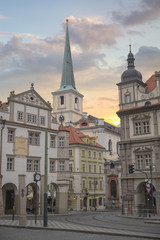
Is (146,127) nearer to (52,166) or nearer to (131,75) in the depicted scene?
(131,75)

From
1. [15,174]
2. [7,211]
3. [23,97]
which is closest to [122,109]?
[23,97]

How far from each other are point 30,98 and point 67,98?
5920cm

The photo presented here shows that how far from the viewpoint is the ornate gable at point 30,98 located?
4543 centimetres

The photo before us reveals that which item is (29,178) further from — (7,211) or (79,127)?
(79,127)

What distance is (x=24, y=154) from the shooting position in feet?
148

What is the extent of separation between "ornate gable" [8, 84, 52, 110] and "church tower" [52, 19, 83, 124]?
4985 cm

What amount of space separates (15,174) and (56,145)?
9396 mm

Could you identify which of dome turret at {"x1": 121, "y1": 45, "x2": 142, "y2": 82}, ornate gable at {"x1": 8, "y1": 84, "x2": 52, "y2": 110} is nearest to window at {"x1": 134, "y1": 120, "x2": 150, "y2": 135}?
dome turret at {"x1": 121, "y1": 45, "x2": 142, "y2": 82}

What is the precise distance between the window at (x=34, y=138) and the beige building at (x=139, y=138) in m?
13.4

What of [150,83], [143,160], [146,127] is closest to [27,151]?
[143,160]

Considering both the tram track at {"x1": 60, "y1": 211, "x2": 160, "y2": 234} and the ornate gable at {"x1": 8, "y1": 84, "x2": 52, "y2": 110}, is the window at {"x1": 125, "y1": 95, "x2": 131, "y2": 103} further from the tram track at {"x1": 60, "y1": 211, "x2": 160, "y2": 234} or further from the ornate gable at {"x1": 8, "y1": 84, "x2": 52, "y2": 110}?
the tram track at {"x1": 60, "y1": 211, "x2": 160, "y2": 234}

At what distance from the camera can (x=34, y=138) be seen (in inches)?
1858

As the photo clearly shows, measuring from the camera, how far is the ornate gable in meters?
45.4

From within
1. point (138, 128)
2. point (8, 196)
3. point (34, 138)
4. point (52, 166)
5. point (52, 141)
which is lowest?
point (8, 196)
